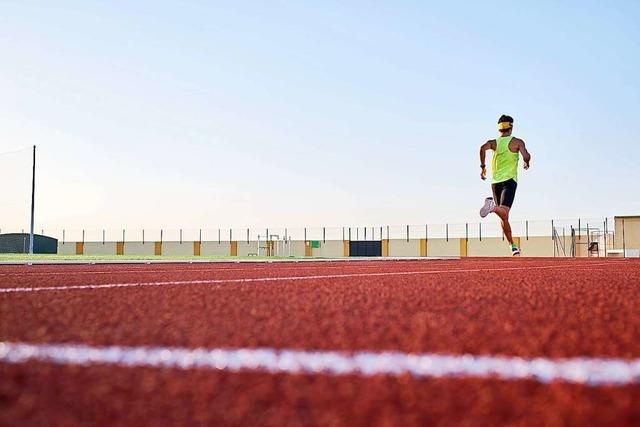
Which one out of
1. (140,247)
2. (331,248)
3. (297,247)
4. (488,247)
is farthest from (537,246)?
(140,247)

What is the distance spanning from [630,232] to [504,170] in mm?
28844

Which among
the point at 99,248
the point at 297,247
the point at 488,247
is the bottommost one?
the point at 99,248

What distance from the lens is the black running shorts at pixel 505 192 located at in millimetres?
9463

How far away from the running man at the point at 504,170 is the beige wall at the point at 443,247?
3716 centimetres

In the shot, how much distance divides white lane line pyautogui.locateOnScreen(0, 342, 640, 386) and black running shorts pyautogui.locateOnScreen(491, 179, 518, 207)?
8.37 metres

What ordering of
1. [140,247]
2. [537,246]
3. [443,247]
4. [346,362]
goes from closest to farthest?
[346,362] < [537,246] < [443,247] < [140,247]

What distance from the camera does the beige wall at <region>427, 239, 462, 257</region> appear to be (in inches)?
1838

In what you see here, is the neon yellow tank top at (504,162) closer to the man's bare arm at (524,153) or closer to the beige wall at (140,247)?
the man's bare arm at (524,153)

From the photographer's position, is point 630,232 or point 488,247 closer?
point 630,232

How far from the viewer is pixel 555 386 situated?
43.8 inches

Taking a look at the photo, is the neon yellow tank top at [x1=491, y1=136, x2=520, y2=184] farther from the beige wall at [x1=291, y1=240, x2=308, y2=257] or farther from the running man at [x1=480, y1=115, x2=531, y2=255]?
the beige wall at [x1=291, y1=240, x2=308, y2=257]

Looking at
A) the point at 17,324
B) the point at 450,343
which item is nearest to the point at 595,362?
the point at 450,343

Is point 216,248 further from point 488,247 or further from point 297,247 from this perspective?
point 488,247

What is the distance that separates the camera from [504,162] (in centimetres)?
955
